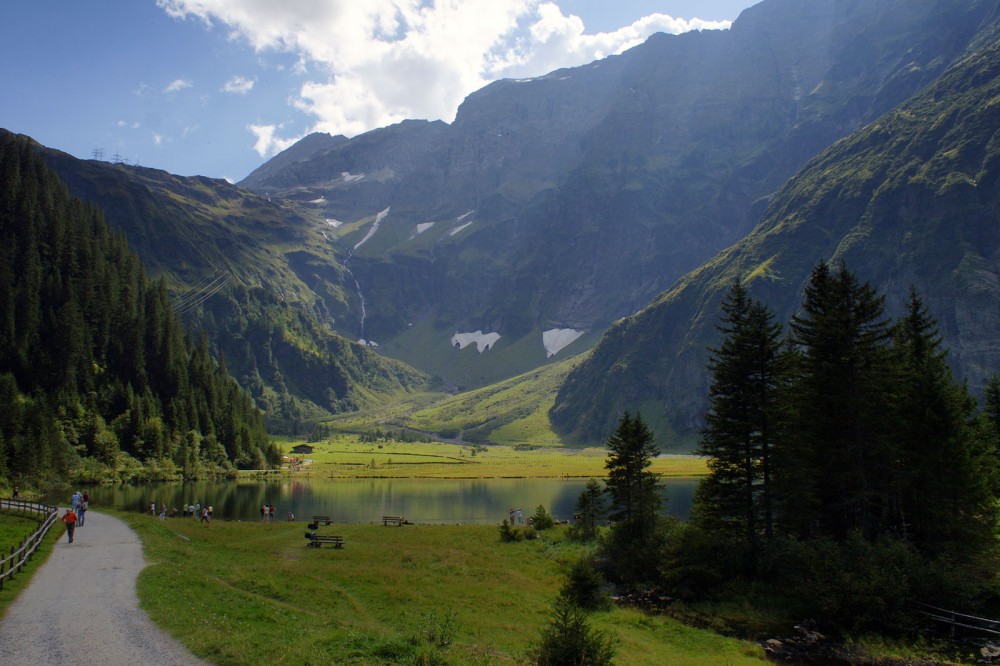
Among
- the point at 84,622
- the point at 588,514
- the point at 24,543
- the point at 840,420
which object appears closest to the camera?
the point at 84,622

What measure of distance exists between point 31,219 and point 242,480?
75.0 m

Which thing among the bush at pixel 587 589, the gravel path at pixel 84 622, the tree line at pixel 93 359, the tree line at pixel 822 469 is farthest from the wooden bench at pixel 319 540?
the tree line at pixel 93 359

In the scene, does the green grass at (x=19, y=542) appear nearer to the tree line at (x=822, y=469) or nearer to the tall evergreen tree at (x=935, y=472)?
the tree line at (x=822, y=469)

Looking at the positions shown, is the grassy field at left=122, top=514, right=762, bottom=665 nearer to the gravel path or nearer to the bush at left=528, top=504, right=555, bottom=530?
the gravel path

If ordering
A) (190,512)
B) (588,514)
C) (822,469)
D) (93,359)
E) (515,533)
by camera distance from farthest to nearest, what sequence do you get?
(93,359), (190,512), (515,533), (588,514), (822,469)

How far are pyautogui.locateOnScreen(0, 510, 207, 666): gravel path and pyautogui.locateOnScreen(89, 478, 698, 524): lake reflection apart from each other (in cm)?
4588

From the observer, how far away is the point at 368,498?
10731 cm

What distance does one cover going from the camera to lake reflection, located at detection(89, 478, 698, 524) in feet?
274

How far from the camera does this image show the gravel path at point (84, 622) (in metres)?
17.5

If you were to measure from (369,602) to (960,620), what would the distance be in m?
29.5

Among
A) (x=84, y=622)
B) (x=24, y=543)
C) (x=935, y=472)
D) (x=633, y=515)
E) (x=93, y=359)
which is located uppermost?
(x=93, y=359)

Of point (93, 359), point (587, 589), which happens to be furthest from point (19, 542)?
point (93, 359)

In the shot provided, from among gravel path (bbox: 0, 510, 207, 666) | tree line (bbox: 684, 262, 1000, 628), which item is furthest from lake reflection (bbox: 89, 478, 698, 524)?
gravel path (bbox: 0, 510, 207, 666)

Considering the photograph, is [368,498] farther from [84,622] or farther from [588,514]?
[84,622]
